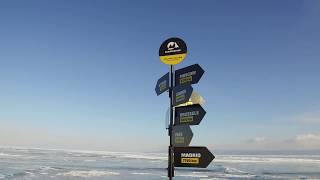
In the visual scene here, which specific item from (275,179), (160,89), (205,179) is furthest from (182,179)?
(160,89)

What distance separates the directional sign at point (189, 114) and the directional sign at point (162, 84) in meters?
0.42

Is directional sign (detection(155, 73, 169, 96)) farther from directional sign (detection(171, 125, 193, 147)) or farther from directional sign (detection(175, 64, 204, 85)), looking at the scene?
directional sign (detection(171, 125, 193, 147))

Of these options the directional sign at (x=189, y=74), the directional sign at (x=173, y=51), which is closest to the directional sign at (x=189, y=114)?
the directional sign at (x=189, y=74)

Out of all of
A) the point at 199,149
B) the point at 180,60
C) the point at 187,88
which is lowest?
the point at 199,149

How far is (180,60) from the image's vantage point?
577 cm

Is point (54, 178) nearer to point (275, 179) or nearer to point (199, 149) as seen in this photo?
point (275, 179)

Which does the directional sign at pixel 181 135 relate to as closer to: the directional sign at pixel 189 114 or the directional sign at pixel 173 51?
the directional sign at pixel 189 114

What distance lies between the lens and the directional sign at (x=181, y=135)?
5.37 m

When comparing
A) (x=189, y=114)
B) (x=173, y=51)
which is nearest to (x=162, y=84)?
(x=173, y=51)

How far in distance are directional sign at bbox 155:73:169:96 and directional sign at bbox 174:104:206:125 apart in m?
0.42

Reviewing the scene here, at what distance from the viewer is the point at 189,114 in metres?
5.48

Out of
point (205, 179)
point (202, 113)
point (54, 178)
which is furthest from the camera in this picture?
point (205, 179)

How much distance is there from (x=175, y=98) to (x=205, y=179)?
20855mm

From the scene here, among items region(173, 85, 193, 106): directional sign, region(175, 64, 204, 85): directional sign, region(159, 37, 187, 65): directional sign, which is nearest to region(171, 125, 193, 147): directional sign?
region(173, 85, 193, 106): directional sign
